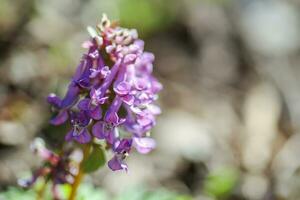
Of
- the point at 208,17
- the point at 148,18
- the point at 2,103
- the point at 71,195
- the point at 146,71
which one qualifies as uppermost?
the point at 208,17

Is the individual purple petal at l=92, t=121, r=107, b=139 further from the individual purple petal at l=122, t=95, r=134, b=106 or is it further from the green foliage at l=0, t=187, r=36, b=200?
the green foliage at l=0, t=187, r=36, b=200

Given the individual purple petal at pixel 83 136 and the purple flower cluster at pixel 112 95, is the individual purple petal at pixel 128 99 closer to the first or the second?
the purple flower cluster at pixel 112 95

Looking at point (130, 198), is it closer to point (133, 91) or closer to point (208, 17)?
point (133, 91)

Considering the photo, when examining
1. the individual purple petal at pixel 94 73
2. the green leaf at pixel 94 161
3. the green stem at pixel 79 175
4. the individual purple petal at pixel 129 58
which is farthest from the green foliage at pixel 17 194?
the individual purple petal at pixel 129 58

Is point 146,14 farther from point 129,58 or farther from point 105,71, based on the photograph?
point 105,71

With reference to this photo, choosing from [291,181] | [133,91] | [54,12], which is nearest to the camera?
[133,91]

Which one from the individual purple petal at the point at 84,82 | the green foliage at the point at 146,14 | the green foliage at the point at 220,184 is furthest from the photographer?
the green foliage at the point at 146,14

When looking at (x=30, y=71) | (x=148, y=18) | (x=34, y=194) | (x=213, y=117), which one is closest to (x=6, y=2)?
(x=30, y=71)

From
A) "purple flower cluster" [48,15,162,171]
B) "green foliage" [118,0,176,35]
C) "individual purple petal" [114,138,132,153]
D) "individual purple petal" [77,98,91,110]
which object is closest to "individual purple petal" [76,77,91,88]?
"purple flower cluster" [48,15,162,171]
